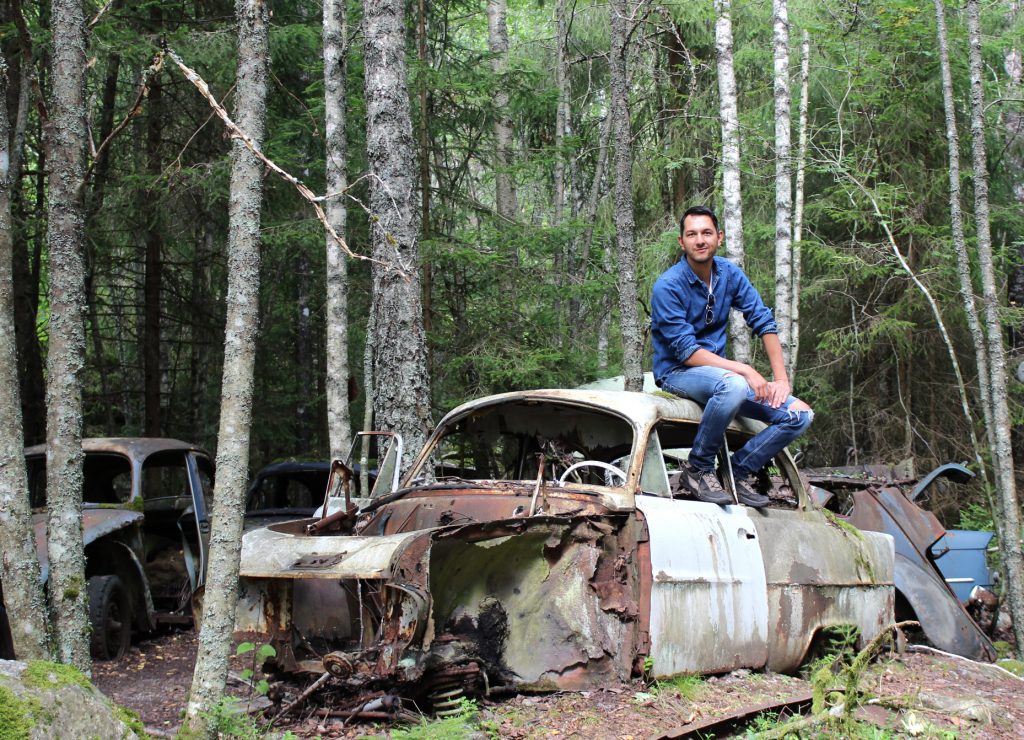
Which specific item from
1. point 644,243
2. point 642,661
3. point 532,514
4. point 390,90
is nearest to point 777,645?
point 642,661

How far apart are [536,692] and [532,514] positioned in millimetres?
1005

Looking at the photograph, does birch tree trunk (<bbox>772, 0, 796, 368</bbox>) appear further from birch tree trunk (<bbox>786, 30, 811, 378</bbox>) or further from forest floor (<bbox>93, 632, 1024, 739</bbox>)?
forest floor (<bbox>93, 632, 1024, 739</bbox>)

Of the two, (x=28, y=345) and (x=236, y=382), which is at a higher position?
(x=28, y=345)

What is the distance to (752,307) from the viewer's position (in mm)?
6977

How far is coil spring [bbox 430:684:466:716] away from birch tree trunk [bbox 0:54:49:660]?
2.04 meters

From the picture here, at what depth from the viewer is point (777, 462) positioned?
299 inches

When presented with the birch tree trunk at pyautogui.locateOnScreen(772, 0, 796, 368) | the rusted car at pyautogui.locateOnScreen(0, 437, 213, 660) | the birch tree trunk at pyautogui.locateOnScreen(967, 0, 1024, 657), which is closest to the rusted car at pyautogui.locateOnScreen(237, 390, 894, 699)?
the rusted car at pyautogui.locateOnScreen(0, 437, 213, 660)

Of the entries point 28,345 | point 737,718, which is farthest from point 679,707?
point 28,345

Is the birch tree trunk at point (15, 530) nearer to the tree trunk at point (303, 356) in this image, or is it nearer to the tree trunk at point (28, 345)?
the tree trunk at point (28, 345)

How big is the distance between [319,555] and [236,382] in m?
1.06

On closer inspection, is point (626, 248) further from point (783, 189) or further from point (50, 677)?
point (50, 677)

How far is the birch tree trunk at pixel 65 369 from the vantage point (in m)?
5.06

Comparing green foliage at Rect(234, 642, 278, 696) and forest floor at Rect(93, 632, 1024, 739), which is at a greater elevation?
green foliage at Rect(234, 642, 278, 696)

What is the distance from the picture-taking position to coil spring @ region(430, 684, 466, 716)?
5.05m
